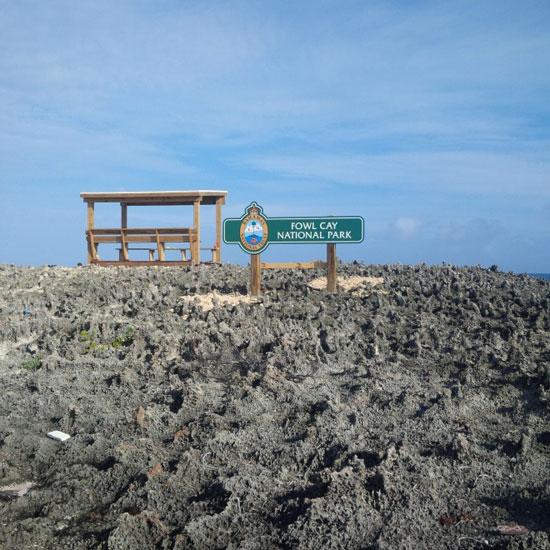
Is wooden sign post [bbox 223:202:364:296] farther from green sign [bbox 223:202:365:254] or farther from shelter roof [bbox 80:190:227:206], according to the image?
shelter roof [bbox 80:190:227:206]

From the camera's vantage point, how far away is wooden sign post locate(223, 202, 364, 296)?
11250 millimetres

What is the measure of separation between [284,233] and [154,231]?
8.04 m

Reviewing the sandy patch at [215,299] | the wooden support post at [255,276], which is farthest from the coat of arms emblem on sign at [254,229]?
the sandy patch at [215,299]

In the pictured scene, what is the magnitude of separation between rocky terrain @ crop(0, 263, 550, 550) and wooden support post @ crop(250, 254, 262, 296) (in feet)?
1.57

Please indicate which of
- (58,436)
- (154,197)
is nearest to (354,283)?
(58,436)

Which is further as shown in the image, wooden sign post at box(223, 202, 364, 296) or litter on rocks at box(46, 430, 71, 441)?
wooden sign post at box(223, 202, 364, 296)

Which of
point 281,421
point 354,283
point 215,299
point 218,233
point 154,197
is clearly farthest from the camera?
point 218,233

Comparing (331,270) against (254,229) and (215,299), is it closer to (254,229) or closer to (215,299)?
(254,229)

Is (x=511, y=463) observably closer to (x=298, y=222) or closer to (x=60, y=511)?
(x=60, y=511)

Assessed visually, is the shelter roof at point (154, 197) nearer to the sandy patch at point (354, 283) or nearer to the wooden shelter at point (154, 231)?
the wooden shelter at point (154, 231)

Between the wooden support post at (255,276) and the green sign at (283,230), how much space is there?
14cm

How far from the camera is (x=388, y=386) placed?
654cm

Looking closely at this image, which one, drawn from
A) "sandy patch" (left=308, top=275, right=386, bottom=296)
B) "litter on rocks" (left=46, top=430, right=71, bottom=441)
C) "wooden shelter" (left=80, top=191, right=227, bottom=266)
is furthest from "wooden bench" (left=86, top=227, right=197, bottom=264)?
"litter on rocks" (left=46, top=430, right=71, bottom=441)

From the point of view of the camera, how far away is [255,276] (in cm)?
1134
